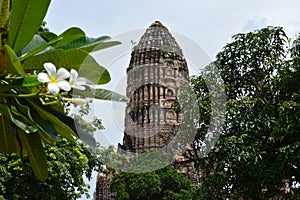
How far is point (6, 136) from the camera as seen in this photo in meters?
1.14

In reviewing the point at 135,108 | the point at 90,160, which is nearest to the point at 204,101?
the point at 90,160

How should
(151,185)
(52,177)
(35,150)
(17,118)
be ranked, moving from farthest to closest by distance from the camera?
(151,185) → (52,177) → (35,150) → (17,118)

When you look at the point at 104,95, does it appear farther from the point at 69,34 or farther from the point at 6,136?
the point at 6,136

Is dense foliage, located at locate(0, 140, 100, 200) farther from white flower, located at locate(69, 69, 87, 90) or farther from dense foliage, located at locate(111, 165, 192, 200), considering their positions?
dense foliage, located at locate(111, 165, 192, 200)

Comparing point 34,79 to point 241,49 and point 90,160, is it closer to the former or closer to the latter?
point 241,49

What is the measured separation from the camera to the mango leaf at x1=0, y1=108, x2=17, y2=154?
1111 mm

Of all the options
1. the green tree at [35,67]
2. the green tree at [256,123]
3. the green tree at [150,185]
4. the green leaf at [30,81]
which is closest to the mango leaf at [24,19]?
the green tree at [35,67]

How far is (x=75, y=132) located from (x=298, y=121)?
13.7 feet

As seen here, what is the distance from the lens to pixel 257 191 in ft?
17.6

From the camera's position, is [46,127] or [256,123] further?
[256,123]

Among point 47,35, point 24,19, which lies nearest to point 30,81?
point 24,19

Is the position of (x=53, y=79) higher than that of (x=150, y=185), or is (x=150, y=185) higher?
(x=150, y=185)

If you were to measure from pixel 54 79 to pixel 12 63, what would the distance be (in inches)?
3.9

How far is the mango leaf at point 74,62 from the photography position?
3.34 feet
